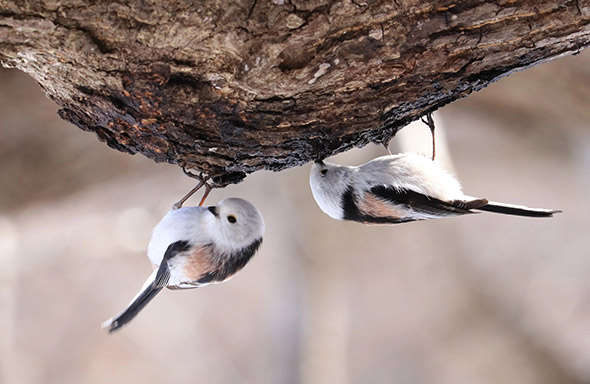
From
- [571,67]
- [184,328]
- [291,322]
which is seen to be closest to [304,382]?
[291,322]

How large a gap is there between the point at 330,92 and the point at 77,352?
10.9 feet

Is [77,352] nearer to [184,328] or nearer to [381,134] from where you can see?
[184,328]

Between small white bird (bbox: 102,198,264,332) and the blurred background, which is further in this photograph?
the blurred background

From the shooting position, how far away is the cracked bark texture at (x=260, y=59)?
2.77 feet

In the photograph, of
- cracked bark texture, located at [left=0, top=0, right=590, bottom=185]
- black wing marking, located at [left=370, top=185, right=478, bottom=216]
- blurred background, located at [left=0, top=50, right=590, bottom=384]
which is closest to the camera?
cracked bark texture, located at [left=0, top=0, right=590, bottom=185]

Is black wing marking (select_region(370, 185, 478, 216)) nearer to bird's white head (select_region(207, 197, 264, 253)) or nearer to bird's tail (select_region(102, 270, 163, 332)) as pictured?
bird's white head (select_region(207, 197, 264, 253))

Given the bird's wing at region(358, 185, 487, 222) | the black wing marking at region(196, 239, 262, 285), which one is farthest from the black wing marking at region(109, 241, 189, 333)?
the bird's wing at region(358, 185, 487, 222)

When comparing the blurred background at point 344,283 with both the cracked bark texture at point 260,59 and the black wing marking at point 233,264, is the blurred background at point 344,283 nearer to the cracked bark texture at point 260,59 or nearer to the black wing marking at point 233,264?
the black wing marking at point 233,264

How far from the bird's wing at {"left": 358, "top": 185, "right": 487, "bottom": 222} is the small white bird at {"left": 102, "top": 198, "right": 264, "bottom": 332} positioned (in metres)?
0.30

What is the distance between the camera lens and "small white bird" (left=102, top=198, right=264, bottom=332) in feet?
4.46

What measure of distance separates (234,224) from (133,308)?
1.18 ft

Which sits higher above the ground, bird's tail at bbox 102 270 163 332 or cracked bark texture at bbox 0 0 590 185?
cracked bark texture at bbox 0 0 590 185

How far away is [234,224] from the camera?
4.45 ft

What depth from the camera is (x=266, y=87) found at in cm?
93
